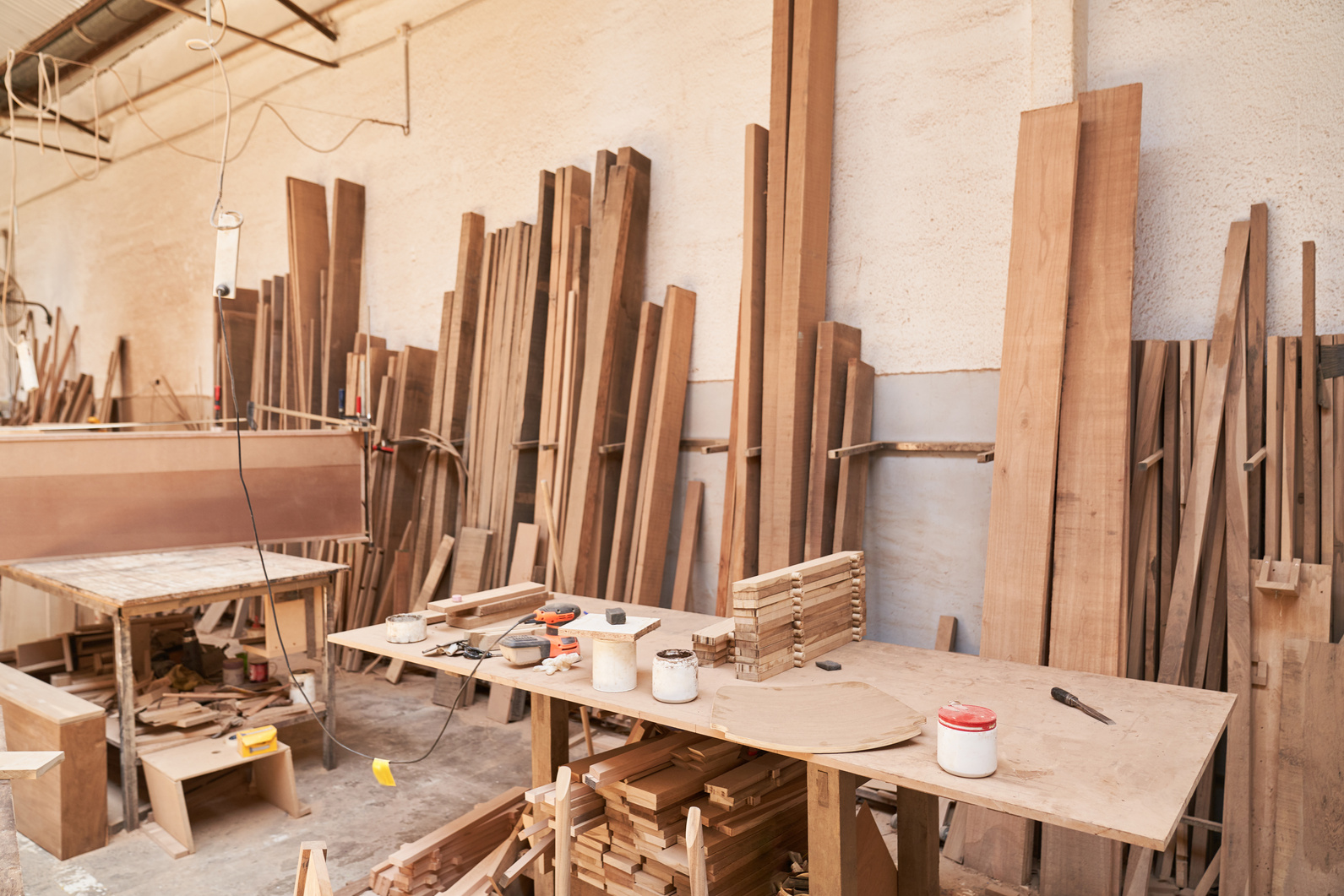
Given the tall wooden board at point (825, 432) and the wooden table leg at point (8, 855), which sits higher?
the tall wooden board at point (825, 432)

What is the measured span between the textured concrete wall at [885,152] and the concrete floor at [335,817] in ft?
4.39

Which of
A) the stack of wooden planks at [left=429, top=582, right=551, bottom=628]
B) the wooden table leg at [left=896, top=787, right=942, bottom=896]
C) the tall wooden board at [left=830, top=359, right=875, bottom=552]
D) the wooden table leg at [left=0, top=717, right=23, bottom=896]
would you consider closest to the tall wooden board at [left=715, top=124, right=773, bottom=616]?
the tall wooden board at [left=830, top=359, right=875, bottom=552]

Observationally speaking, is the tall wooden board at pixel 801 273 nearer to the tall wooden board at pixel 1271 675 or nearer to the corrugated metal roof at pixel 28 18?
the tall wooden board at pixel 1271 675

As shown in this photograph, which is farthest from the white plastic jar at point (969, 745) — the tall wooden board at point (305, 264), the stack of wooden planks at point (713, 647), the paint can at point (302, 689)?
the tall wooden board at point (305, 264)

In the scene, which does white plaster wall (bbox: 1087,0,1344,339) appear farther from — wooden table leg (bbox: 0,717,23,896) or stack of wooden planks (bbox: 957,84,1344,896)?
wooden table leg (bbox: 0,717,23,896)

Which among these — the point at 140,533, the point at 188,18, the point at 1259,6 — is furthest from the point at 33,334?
the point at 1259,6

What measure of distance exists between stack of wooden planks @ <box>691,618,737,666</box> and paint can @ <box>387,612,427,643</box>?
85 centimetres

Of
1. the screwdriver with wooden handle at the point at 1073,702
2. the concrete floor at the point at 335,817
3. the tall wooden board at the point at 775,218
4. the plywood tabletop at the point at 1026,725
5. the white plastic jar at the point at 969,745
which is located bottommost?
the concrete floor at the point at 335,817

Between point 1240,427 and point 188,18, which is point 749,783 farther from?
point 188,18

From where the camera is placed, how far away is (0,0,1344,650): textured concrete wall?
2.69 metres

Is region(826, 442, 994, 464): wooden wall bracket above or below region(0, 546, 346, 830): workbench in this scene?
above

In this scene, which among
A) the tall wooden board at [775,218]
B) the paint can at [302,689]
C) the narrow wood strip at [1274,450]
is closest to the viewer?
the narrow wood strip at [1274,450]

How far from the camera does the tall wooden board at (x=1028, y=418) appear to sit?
103 inches

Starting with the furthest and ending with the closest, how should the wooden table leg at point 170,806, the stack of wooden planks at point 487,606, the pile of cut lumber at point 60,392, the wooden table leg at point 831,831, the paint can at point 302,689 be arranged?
the pile of cut lumber at point 60,392, the paint can at point 302,689, the wooden table leg at point 170,806, the stack of wooden planks at point 487,606, the wooden table leg at point 831,831
